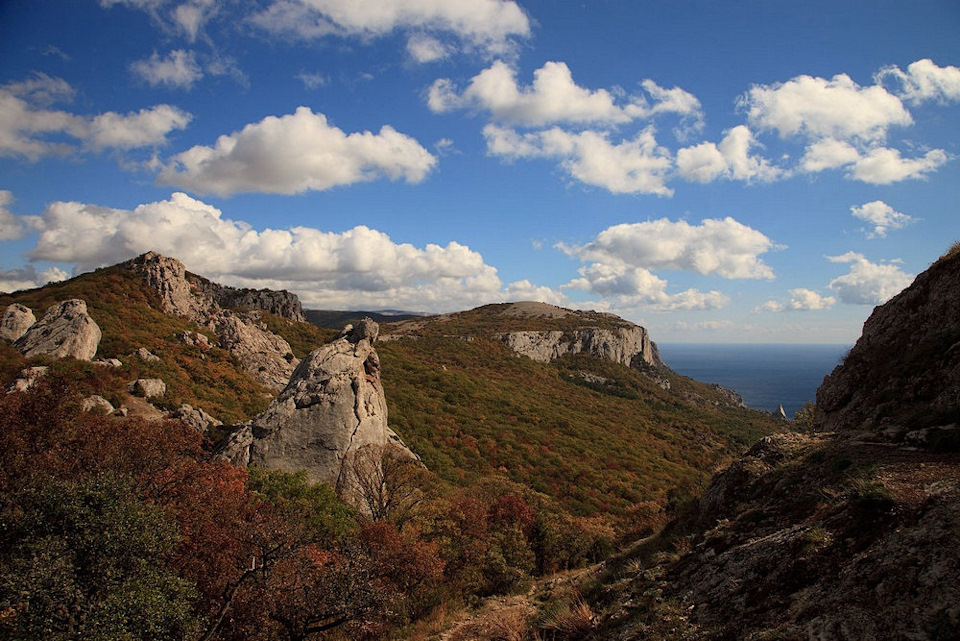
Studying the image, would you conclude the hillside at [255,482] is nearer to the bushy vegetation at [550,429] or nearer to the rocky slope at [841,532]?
the bushy vegetation at [550,429]

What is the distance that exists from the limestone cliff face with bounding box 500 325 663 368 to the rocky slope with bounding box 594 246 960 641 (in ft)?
462

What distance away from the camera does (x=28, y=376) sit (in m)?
30.8

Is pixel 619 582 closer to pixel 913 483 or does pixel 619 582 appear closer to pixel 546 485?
pixel 913 483

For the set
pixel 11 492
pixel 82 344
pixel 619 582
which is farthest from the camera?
pixel 82 344

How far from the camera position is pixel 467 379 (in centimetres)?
9500

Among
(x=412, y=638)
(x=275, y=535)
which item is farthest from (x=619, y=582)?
(x=275, y=535)

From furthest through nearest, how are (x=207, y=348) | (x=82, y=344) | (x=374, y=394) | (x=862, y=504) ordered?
(x=207, y=348)
(x=374, y=394)
(x=82, y=344)
(x=862, y=504)

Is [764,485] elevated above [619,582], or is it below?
above

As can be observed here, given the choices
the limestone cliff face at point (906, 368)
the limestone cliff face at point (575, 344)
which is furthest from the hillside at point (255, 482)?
the limestone cliff face at point (575, 344)

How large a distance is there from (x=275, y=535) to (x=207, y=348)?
134 ft

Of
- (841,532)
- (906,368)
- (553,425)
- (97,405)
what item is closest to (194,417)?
(97,405)

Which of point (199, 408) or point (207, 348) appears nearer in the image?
point (199, 408)

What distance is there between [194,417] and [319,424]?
10622 millimetres

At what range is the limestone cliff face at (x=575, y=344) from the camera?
6403 inches
